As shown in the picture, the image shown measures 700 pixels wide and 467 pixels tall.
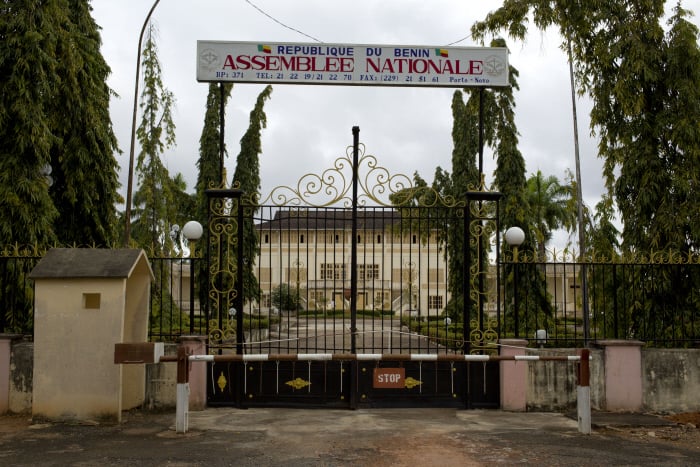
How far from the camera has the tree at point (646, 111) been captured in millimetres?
11359

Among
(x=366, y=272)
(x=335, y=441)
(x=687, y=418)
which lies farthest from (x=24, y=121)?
(x=366, y=272)

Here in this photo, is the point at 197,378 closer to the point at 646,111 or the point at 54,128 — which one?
the point at 54,128

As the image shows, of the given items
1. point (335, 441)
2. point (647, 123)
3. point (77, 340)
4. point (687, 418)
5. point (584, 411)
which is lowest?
point (687, 418)

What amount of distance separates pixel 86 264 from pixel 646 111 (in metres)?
10.2

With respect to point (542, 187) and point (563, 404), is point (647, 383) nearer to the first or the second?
point (563, 404)

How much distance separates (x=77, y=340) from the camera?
26.4 ft

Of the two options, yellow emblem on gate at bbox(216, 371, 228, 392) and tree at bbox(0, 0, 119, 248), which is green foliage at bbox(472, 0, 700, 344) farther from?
tree at bbox(0, 0, 119, 248)

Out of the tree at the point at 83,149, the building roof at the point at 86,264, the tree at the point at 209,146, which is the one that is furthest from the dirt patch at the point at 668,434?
the tree at the point at 209,146

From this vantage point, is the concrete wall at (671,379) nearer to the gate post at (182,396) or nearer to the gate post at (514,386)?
the gate post at (514,386)

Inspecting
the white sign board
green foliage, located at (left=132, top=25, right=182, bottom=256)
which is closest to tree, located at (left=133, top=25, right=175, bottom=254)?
green foliage, located at (left=132, top=25, right=182, bottom=256)

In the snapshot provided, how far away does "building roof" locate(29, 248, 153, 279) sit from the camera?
8070 millimetres

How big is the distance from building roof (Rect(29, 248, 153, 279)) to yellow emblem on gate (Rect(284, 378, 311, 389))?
2.77m

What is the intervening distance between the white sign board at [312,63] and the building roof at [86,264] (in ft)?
10.0

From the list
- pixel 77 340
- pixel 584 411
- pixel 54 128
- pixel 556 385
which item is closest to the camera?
pixel 584 411
